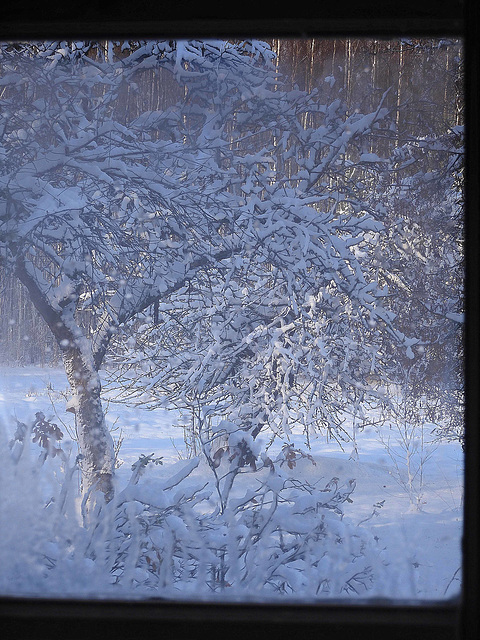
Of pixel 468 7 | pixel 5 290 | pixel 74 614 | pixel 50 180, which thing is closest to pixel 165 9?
pixel 468 7

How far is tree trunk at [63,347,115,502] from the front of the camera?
210cm

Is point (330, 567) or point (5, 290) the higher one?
point (5, 290)

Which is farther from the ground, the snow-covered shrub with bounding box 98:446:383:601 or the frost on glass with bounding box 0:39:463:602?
the frost on glass with bounding box 0:39:463:602

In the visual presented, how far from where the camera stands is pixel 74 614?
0.68 metres

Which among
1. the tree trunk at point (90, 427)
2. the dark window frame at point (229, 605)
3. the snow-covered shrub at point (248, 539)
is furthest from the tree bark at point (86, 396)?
the dark window frame at point (229, 605)

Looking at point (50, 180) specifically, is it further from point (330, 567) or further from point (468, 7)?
point (330, 567)

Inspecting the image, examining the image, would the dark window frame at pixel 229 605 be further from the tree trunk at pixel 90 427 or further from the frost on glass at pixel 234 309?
the tree trunk at pixel 90 427

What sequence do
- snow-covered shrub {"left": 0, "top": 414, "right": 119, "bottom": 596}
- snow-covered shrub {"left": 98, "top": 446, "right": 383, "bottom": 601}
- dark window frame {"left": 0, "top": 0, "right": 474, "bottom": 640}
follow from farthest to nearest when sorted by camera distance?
snow-covered shrub {"left": 98, "top": 446, "right": 383, "bottom": 601} → snow-covered shrub {"left": 0, "top": 414, "right": 119, "bottom": 596} → dark window frame {"left": 0, "top": 0, "right": 474, "bottom": 640}

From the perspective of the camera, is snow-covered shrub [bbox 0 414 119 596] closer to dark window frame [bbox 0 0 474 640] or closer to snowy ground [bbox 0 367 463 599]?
snowy ground [bbox 0 367 463 599]

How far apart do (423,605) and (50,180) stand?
6.25 ft

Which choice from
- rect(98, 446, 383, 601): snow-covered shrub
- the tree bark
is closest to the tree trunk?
the tree bark

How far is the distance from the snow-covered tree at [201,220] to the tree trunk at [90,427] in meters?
0.01

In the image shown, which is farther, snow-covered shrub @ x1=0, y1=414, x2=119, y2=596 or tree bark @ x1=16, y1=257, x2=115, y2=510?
tree bark @ x1=16, y1=257, x2=115, y2=510

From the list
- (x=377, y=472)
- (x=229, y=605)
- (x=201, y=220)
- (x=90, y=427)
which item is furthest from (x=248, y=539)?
(x=229, y=605)
